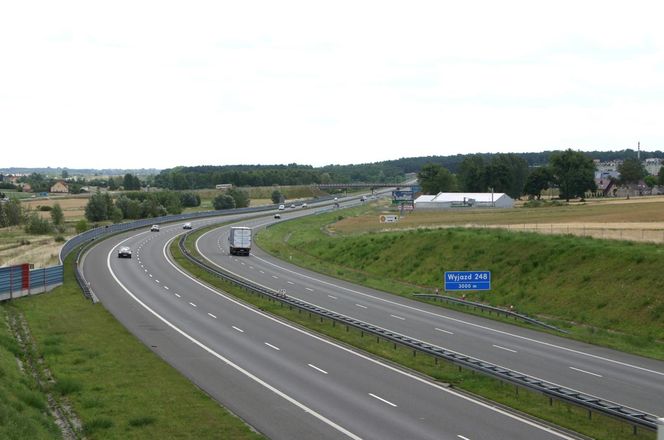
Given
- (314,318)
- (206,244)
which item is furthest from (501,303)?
(206,244)

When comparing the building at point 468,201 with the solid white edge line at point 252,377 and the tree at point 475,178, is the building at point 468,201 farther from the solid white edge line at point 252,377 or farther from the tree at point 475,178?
the solid white edge line at point 252,377

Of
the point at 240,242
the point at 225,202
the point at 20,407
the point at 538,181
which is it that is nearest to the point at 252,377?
the point at 20,407

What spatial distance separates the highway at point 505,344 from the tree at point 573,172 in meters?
104

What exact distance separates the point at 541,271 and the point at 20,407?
131ft

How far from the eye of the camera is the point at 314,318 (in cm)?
4625

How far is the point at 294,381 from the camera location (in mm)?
29453

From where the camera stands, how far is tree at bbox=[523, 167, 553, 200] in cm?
17000

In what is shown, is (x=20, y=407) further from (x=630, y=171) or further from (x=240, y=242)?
(x=630, y=171)

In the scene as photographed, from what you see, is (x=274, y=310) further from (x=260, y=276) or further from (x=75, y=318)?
(x=260, y=276)

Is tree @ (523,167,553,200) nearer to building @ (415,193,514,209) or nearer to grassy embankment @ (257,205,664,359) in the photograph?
building @ (415,193,514,209)

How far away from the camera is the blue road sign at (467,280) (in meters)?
47.6

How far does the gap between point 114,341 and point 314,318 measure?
13.0 m

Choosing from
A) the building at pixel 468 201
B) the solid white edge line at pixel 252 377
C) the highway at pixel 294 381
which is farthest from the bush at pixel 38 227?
the solid white edge line at pixel 252 377

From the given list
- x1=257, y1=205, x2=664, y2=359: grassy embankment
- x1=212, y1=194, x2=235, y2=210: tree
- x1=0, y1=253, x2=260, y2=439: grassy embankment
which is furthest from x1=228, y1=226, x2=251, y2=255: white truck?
x1=212, y1=194, x2=235, y2=210: tree
